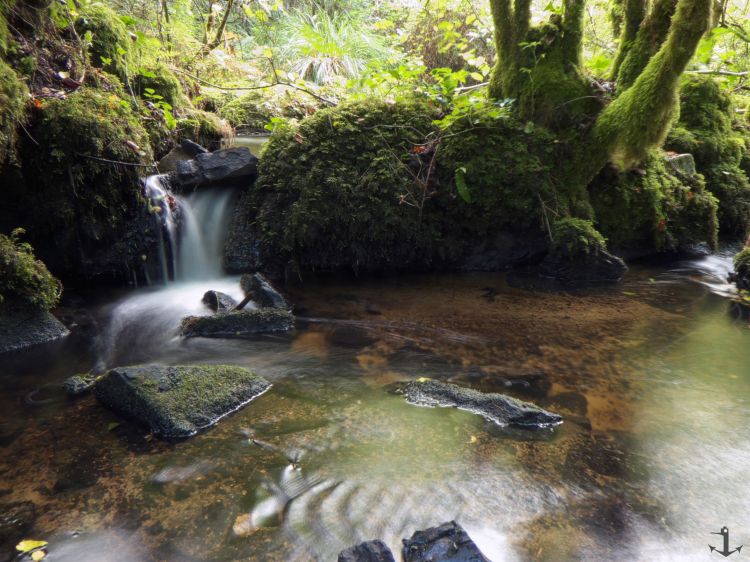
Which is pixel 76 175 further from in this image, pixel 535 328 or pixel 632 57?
pixel 632 57

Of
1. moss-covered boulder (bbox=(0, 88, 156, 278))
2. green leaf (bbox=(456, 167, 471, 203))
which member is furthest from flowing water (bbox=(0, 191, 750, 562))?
green leaf (bbox=(456, 167, 471, 203))

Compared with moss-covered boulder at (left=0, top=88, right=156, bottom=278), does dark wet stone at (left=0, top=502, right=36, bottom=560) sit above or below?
below

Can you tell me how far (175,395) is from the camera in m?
3.03

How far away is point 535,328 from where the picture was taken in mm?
4586

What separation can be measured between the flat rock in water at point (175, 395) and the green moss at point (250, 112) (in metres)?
6.60

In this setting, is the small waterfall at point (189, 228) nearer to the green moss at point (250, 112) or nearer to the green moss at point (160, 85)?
the green moss at point (160, 85)

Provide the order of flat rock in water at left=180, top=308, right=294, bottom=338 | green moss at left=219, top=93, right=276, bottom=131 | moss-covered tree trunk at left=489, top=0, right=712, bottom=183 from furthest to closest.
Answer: green moss at left=219, top=93, right=276, bottom=131, moss-covered tree trunk at left=489, top=0, right=712, bottom=183, flat rock in water at left=180, top=308, right=294, bottom=338

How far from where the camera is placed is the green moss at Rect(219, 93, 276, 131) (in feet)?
28.4

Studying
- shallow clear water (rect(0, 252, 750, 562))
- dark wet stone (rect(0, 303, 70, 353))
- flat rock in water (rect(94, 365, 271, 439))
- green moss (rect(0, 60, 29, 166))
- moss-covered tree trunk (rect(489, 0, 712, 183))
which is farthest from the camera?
moss-covered tree trunk (rect(489, 0, 712, 183))

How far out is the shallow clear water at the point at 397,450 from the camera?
2111 millimetres

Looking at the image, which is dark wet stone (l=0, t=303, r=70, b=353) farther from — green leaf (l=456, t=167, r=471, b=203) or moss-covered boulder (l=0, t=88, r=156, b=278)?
green leaf (l=456, t=167, r=471, b=203)

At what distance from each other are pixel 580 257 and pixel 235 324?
15.2 feet

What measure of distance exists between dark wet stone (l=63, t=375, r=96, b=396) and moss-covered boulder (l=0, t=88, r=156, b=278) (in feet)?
8.24

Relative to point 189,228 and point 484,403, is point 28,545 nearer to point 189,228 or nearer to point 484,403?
point 484,403
